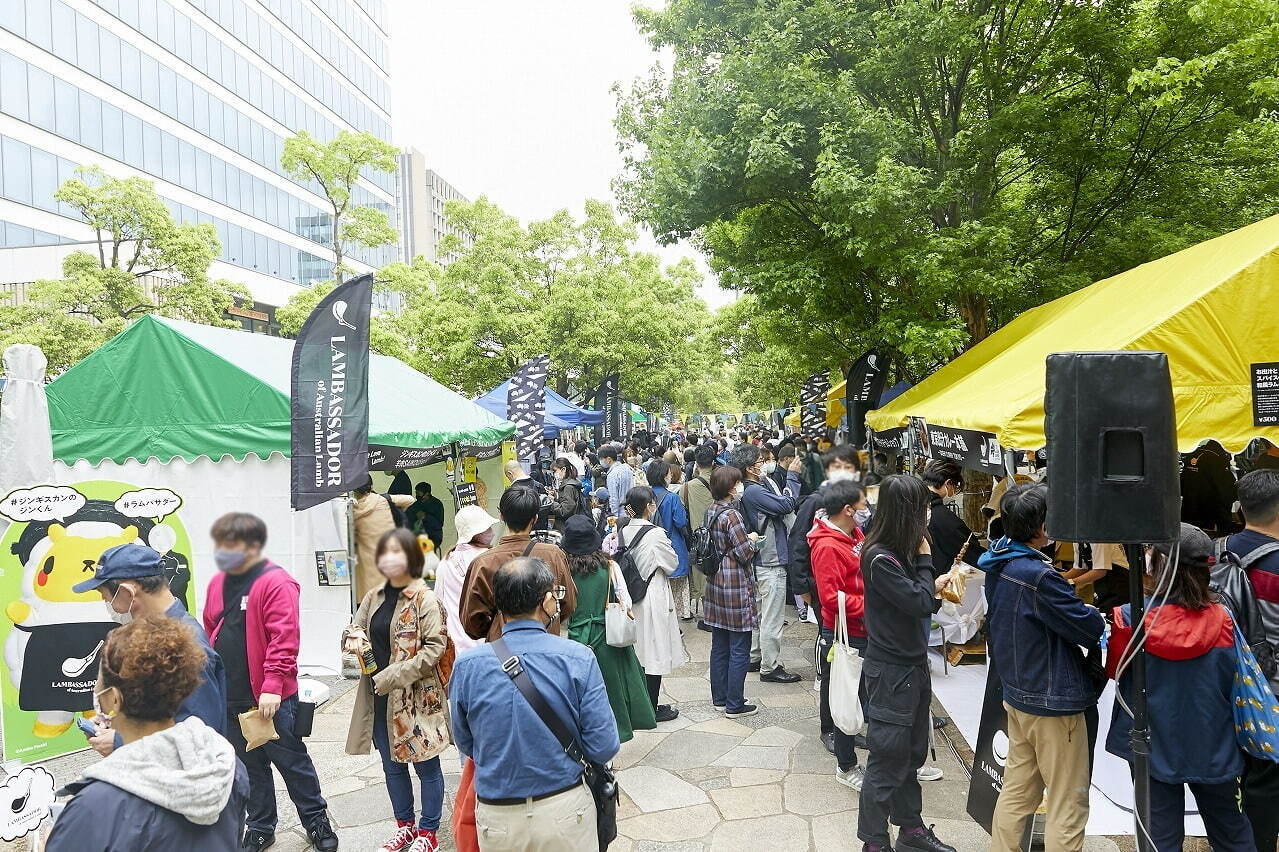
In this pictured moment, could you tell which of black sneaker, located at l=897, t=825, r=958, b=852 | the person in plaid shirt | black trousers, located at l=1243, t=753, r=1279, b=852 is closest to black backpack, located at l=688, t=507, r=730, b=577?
the person in plaid shirt

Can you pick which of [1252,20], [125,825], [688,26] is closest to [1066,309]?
[1252,20]

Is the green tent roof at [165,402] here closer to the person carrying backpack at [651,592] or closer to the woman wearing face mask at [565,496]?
the woman wearing face mask at [565,496]

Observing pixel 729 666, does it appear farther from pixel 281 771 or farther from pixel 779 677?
pixel 281 771

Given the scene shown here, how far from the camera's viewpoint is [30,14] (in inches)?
995

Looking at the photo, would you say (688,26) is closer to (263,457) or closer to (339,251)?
(263,457)

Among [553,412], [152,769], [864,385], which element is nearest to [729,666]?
[152,769]

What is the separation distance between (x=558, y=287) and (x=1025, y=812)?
78.5 ft

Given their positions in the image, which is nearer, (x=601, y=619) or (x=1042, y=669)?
(x=1042, y=669)

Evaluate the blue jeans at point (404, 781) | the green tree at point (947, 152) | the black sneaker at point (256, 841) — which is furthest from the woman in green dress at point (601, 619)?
the green tree at point (947, 152)

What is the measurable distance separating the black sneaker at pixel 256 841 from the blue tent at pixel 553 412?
11717mm

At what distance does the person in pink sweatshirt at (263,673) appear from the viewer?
4.22 metres

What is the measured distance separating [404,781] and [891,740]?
8.28 ft

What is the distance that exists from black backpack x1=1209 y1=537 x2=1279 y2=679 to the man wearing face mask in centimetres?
281

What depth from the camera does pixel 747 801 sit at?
5133 mm
